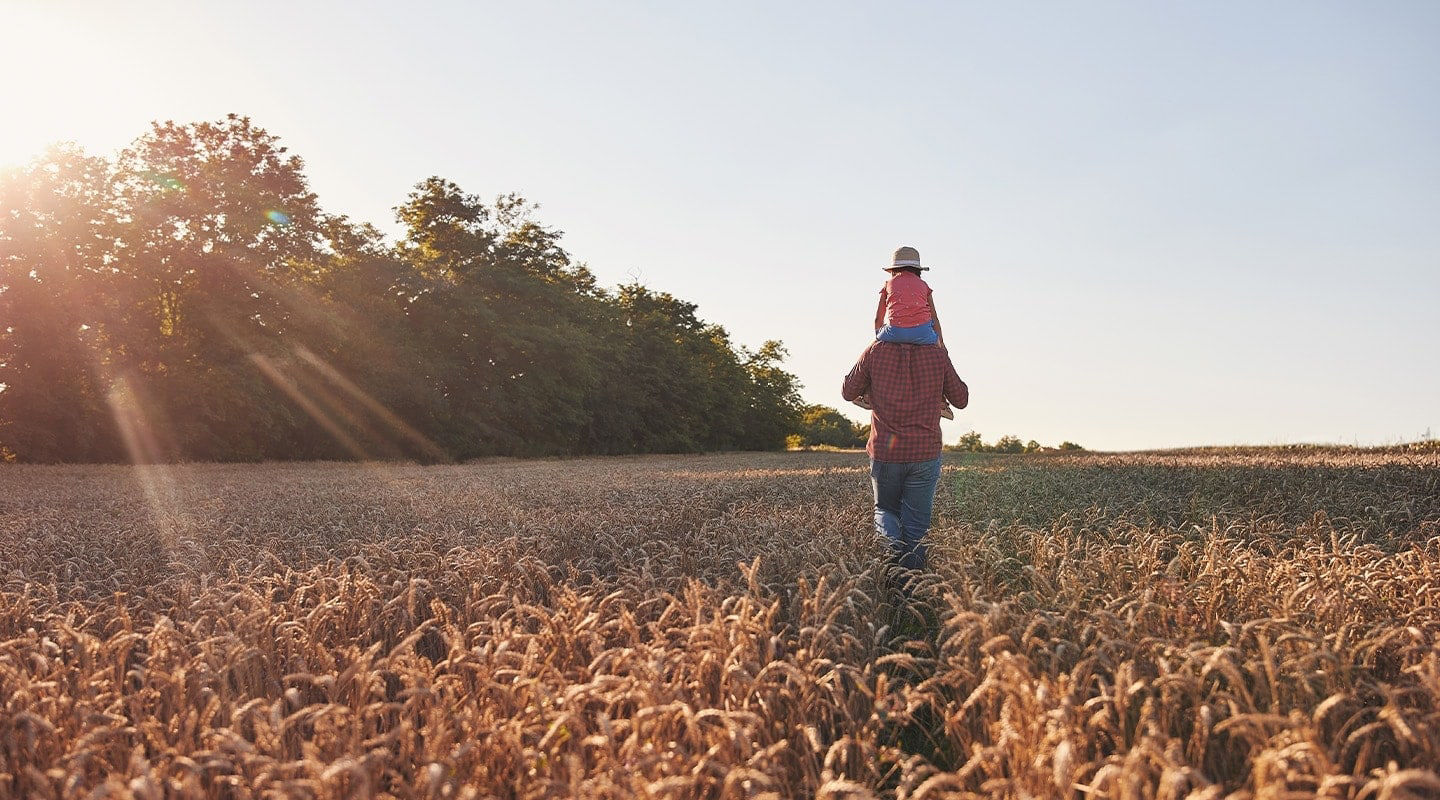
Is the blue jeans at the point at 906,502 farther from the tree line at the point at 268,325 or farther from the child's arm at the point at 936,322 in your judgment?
the tree line at the point at 268,325

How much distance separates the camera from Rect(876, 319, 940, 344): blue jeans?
6.88 m

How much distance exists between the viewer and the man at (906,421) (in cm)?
694

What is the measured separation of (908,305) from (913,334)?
0.73ft

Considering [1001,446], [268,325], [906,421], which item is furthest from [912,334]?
[1001,446]

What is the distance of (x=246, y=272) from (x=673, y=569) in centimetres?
3133

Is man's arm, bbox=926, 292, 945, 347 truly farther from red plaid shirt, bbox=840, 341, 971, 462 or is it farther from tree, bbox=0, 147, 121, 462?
tree, bbox=0, 147, 121, 462

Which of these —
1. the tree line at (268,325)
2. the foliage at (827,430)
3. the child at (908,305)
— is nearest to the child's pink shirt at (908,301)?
the child at (908,305)

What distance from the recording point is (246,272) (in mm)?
32219

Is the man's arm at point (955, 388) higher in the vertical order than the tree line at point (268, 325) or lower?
lower

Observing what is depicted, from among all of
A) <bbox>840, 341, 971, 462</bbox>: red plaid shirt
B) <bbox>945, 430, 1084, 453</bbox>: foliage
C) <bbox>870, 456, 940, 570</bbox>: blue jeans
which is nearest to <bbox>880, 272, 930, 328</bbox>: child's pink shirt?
<bbox>840, 341, 971, 462</bbox>: red plaid shirt

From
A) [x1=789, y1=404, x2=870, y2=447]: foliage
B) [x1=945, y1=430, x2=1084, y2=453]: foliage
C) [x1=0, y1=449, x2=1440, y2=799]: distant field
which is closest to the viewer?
[x1=0, y1=449, x2=1440, y2=799]: distant field

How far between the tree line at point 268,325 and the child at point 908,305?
28081 mm

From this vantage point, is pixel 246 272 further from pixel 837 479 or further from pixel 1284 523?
pixel 1284 523

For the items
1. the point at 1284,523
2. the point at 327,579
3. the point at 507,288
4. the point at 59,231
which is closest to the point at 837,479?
the point at 1284,523
